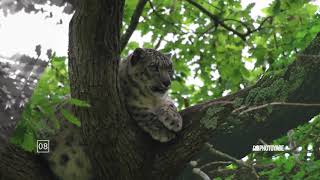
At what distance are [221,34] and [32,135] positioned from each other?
7.27 m

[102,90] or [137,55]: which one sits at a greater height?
[137,55]

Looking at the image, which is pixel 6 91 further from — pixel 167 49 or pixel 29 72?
pixel 167 49

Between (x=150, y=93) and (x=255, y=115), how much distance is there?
1.73 m

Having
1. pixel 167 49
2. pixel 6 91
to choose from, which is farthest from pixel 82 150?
pixel 167 49

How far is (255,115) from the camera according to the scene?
5.23 meters

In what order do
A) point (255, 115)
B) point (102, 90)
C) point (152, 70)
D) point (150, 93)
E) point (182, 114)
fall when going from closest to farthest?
1. point (102, 90)
2. point (255, 115)
3. point (182, 114)
4. point (150, 93)
5. point (152, 70)

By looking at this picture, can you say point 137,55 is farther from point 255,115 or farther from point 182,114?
point 255,115

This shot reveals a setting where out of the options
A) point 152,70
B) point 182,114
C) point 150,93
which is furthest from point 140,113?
point 152,70

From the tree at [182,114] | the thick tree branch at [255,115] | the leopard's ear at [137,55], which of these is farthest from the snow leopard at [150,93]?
the thick tree branch at [255,115]

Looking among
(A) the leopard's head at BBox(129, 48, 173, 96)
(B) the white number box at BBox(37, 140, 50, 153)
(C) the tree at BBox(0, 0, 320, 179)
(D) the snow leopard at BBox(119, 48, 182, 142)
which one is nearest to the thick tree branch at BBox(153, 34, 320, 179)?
(C) the tree at BBox(0, 0, 320, 179)

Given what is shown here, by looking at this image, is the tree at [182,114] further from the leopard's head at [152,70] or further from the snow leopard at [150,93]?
the leopard's head at [152,70]

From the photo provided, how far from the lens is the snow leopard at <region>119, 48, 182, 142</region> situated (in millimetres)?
5625

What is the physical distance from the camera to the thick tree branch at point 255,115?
5.20m

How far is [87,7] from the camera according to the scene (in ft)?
14.2
